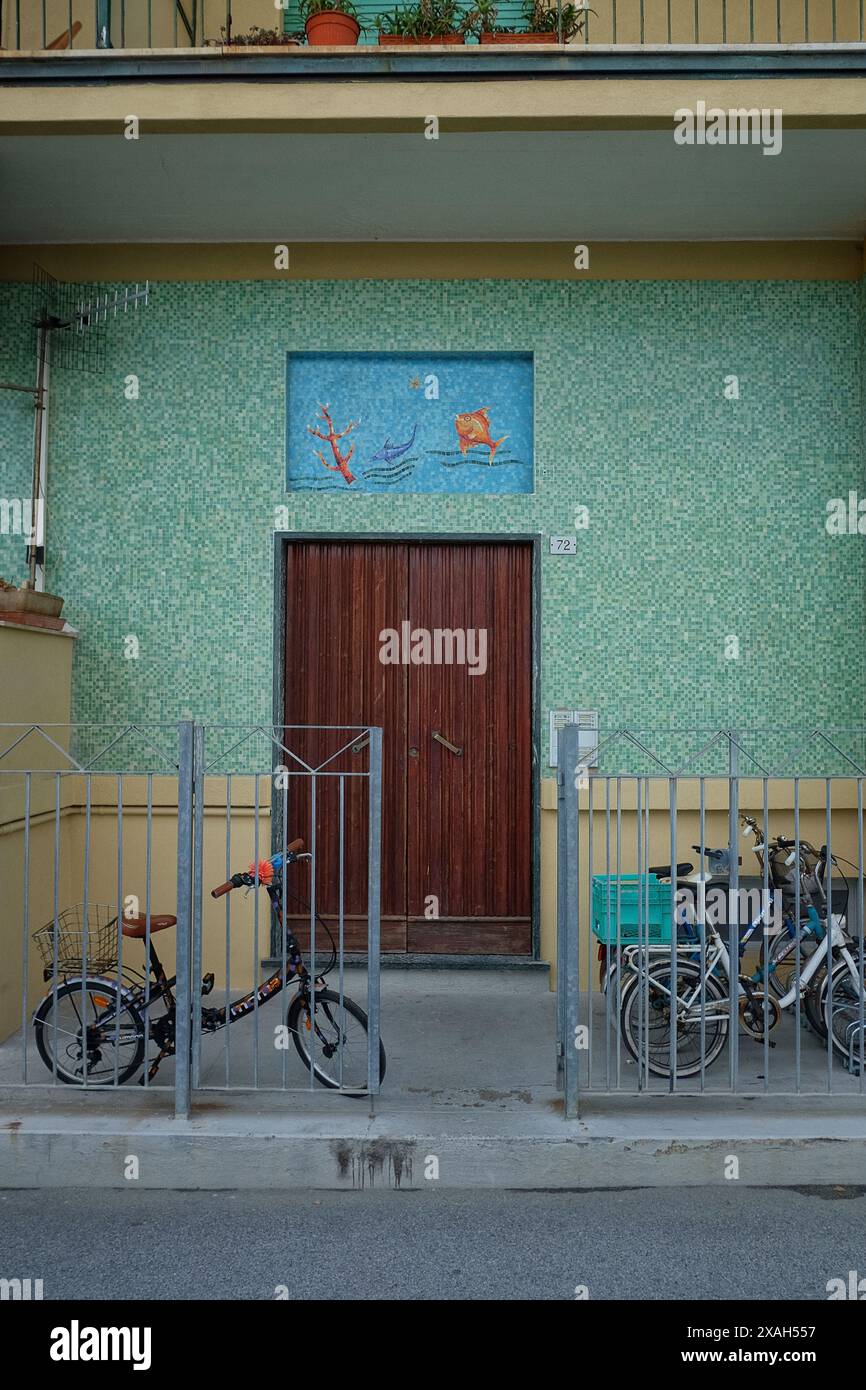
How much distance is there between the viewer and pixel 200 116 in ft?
21.9

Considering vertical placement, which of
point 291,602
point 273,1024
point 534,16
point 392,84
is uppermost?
point 534,16

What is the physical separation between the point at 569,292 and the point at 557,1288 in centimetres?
628

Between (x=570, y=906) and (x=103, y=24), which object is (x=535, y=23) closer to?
(x=103, y=24)

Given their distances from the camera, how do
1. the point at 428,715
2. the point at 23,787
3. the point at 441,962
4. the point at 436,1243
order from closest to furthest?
1. the point at 436,1243
2. the point at 23,787
3. the point at 441,962
4. the point at 428,715

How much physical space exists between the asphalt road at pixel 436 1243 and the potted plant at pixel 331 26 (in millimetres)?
6719

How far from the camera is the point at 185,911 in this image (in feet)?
17.4

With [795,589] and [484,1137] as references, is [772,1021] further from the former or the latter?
[795,589]

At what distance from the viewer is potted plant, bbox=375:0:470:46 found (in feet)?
23.8

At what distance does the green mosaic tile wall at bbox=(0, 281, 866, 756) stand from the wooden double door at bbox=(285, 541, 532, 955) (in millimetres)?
247

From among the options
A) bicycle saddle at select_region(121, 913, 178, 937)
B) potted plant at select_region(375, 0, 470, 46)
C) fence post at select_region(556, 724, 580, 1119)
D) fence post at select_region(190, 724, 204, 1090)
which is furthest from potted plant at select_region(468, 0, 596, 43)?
bicycle saddle at select_region(121, 913, 178, 937)

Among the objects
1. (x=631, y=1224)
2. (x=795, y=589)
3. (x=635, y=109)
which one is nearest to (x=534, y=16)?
(x=635, y=109)

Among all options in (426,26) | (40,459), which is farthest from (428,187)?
(40,459)

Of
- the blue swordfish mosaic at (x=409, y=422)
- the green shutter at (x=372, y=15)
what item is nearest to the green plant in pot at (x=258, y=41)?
the green shutter at (x=372, y=15)

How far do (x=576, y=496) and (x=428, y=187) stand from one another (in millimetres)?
2222
